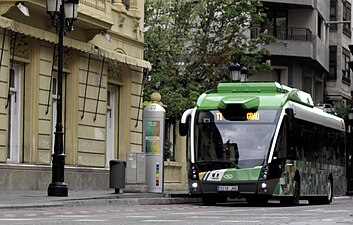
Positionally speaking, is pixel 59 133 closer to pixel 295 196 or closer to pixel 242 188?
pixel 242 188

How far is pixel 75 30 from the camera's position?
33.9m

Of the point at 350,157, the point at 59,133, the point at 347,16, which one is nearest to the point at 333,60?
the point at 347,16

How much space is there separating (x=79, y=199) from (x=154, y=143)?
7.95 meters

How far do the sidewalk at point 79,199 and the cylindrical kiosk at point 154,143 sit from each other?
0.97 meters

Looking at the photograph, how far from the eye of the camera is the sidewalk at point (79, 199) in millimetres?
23953

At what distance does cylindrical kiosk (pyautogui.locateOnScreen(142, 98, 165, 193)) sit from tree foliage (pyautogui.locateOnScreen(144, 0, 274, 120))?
438 inches

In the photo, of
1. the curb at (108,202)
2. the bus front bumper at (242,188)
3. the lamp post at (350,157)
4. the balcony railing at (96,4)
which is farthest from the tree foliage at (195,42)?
the bus front bumper at (242,188)

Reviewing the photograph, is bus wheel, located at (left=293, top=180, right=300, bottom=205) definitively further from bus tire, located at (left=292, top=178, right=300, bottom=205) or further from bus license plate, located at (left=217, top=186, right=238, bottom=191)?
bus license plate, located at (left=217, top=186, right=238, bottom=191)

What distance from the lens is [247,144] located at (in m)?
28.8

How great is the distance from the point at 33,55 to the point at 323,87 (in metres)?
39.4

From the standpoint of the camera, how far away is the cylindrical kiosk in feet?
110

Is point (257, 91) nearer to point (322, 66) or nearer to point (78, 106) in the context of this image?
point (78, 106)

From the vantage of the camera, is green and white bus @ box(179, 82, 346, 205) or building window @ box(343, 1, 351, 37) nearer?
green and white bus @ box(179, 82, 346, 205)

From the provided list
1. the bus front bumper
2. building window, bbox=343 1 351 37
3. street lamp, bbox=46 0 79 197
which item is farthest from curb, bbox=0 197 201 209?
building window, bbox=343 1 351 37
